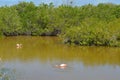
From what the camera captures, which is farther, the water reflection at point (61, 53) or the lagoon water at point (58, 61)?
the water reflection at point (61, 53)

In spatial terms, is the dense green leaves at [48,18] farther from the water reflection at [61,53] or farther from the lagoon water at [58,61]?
the lagoon water at [58,61]

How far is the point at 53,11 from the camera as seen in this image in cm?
3516

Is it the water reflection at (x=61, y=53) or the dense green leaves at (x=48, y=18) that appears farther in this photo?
the dense green leaves at (x=48, y=18)

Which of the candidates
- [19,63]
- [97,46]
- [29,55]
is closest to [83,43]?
[97,46]

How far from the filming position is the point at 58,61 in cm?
1989

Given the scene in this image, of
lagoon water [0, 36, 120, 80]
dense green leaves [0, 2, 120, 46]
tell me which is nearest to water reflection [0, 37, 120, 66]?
lagoon water [0, 36, 120, 80]

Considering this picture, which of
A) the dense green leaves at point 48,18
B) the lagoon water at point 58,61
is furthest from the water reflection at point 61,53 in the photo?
the dense green leaves at point 48,18

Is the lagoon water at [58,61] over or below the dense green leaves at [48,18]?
below

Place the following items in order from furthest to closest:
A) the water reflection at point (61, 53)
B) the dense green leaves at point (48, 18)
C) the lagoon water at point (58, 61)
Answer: the dense green leaves at point (48, 18), the water reflection at point (61, 53), the lagoon water at point (58, 61)

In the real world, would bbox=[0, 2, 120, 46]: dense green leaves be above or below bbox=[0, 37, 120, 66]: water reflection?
above

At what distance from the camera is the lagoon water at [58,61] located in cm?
1622

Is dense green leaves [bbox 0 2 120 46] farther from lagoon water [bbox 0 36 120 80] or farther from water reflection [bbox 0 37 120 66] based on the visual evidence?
lagoon water [bbox 0 36 120 80]

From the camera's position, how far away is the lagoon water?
1622 cm

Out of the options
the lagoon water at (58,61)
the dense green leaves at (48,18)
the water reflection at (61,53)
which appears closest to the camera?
the lagoon water at (58,61)
